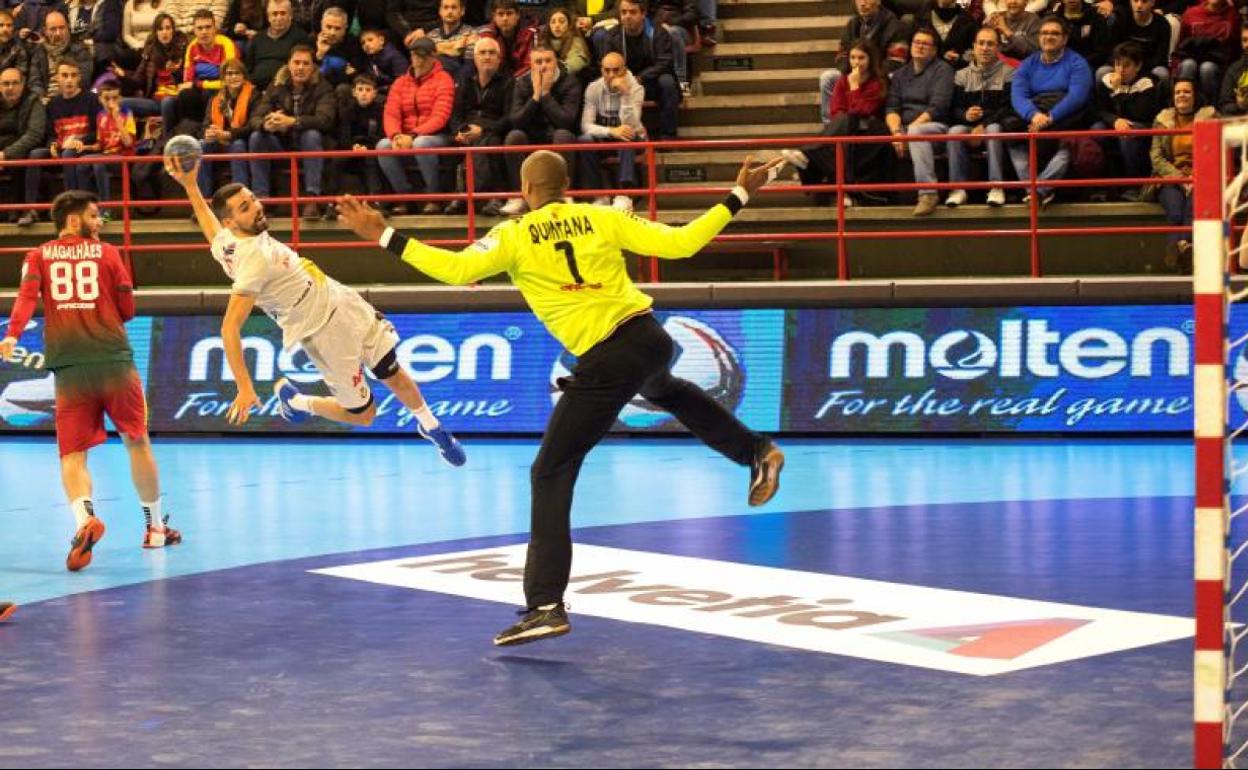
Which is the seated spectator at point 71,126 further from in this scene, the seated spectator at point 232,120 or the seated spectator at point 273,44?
the seated spectator at point 273,44

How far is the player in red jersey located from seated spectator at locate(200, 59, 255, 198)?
915 centimetres

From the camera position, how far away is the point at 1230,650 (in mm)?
7281

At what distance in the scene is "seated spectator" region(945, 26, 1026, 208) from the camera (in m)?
19.3

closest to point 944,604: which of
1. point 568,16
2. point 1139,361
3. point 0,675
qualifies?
point 0,675

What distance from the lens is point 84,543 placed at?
39.3 feet

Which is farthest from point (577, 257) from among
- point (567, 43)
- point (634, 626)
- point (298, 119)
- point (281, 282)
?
point (298, 119)

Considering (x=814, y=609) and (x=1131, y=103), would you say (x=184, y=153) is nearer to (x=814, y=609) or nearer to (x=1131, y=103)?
(x=814, y=609)

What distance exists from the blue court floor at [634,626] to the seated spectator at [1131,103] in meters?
3.85

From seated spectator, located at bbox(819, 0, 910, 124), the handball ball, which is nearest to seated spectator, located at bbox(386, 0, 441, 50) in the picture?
seated spectator, located at bbox(819, 0, 910, 124)

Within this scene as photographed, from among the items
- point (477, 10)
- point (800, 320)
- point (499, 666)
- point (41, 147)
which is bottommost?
point (499, 666)

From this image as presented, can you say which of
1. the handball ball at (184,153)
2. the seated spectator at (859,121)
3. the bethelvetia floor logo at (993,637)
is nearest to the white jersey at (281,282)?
the handball ball at (184,153)

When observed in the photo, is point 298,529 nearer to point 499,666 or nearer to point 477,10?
point 499,666

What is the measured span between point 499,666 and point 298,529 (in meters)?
4.83

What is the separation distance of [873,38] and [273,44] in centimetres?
696
